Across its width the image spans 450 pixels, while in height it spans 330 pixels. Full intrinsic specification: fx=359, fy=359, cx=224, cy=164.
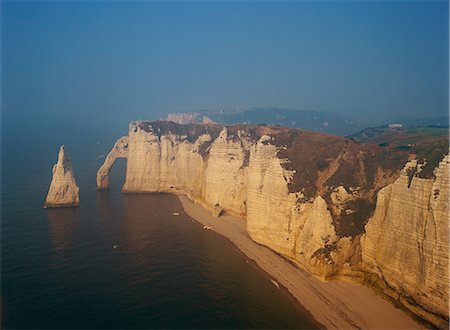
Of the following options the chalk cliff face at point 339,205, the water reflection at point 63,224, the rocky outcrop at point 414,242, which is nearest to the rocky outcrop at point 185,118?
the chalk cliff face at point 339,205

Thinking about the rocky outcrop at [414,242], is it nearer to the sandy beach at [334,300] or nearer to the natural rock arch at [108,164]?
the sandy beach at [334,300]

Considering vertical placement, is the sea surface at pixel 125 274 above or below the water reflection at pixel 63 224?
below

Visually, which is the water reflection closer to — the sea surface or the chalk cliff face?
the sea surface

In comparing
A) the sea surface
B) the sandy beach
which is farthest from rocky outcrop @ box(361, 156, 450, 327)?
the sea surface

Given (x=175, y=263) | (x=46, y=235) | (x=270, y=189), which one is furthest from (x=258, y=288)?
(x=46, y=235)

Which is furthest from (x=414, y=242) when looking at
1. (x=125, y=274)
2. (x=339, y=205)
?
(x=125, y=274)

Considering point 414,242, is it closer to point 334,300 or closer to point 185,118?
point 334,300
